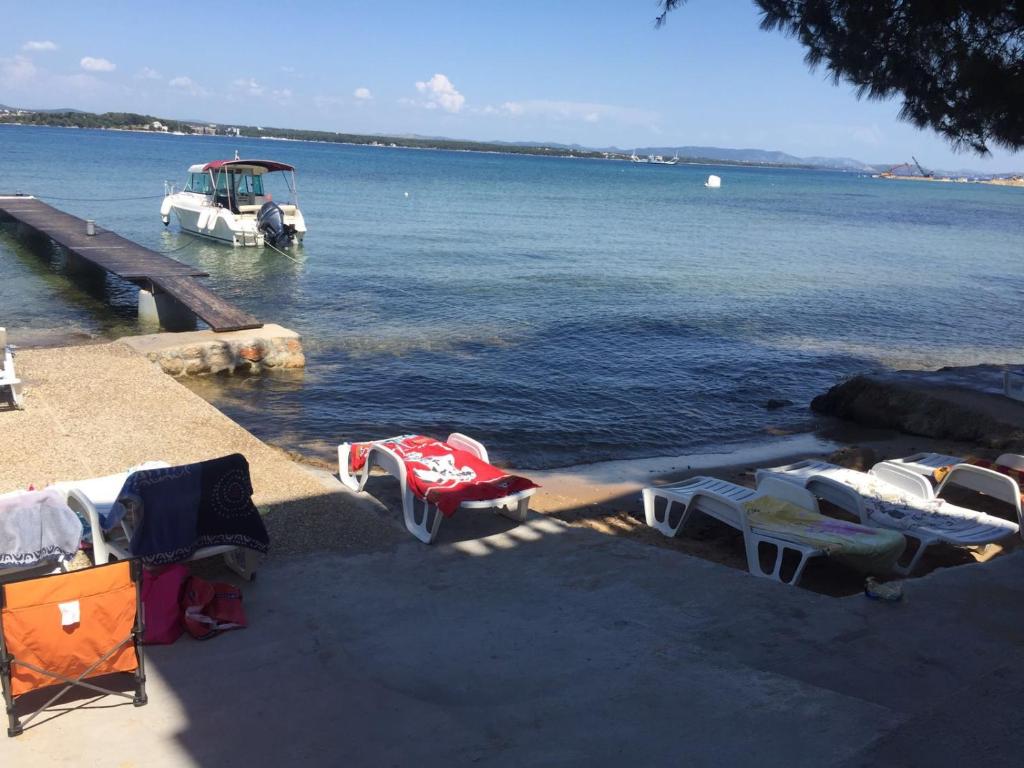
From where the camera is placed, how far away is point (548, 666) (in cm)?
466

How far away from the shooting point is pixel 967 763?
3557mm

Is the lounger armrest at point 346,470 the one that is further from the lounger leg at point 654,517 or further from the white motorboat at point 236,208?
the white motorboat at point 236,208

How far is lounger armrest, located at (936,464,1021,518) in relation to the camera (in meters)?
7.64

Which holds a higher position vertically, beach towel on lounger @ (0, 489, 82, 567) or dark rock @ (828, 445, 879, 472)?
beach towel on lounger @ (0, 489, 82, 567)

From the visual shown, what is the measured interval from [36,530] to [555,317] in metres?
15.0

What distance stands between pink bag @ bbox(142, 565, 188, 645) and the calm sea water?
5459 millimetres

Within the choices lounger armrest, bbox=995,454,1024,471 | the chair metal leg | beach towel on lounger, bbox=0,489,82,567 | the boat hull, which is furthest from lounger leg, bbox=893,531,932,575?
the boat hull

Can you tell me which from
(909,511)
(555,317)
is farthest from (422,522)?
(555,317)

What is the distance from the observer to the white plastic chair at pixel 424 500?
259 inches

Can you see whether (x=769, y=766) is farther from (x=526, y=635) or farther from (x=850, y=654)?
(x=526, y=635)

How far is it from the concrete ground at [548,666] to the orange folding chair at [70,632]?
0.17 m

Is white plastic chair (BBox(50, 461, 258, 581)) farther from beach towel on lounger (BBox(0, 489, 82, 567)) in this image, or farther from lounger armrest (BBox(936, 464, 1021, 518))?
lounger armrest (BBox(936, 464, 1021, 518))

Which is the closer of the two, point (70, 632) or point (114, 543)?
point (70, 632)

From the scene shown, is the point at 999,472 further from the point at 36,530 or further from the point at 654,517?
the point at 36,530
